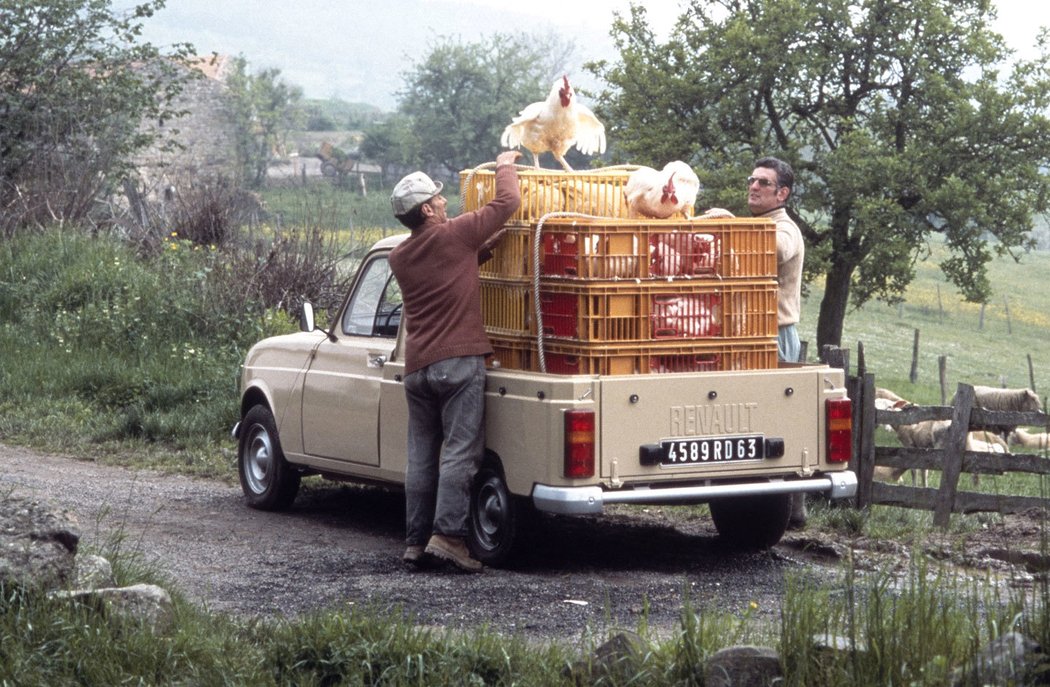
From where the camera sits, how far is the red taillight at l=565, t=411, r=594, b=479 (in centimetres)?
734

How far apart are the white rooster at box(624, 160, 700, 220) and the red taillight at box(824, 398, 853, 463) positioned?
129 centimetres

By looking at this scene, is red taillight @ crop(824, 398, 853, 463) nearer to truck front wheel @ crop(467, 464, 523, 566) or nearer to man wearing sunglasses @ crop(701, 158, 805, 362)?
man wearing sunglasses @ crop(701, 158, 805, 362)

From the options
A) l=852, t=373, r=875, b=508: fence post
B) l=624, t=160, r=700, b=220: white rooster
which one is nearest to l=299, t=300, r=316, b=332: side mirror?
l=624, t=160, r=700, b=220: white rooster

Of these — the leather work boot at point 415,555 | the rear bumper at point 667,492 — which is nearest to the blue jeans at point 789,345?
the rear bumper at point 667,492

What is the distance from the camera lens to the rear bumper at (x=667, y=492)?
24.0 ft

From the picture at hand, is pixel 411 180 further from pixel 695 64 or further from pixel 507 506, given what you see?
pixel 695 64

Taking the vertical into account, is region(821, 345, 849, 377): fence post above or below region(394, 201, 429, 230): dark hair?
below

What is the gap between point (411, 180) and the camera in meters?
7.96

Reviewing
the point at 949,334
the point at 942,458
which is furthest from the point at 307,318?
the point at 949,334

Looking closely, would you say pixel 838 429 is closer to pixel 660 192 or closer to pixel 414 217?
pixel 660 192

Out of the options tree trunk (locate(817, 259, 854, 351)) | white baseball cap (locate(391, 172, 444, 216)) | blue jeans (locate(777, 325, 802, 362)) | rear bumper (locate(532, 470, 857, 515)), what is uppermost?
white baseball cap (locate(391, 172, 444, 216))

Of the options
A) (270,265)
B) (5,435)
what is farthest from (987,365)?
(5,435)

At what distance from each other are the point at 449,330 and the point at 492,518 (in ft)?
3.25

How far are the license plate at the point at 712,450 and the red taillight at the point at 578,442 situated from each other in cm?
42
